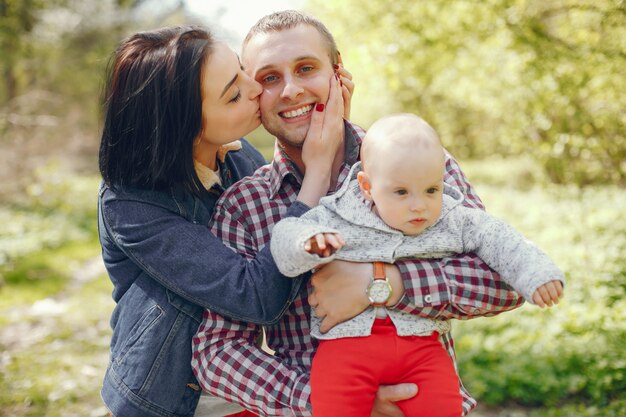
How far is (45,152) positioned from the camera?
519 inches

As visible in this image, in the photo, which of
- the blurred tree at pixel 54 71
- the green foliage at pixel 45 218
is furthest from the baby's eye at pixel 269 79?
the green foliage at pixel 45 218

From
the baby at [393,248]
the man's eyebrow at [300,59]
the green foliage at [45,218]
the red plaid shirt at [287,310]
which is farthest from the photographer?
the green foliage at [45,218]

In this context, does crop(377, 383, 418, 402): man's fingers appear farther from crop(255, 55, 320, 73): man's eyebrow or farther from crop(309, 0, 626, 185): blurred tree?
crop(309, 0, 626, 185): blurred tree

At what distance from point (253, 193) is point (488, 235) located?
895 mm

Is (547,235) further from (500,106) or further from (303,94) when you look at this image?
(303,94)

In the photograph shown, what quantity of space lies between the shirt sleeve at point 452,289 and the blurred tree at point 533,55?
330 cm

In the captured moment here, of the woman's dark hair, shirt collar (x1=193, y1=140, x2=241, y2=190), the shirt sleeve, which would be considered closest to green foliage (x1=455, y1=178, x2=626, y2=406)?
the shirt sleeve

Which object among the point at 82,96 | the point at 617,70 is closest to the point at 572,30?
the point at 617,70

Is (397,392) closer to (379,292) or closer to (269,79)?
(379,292)

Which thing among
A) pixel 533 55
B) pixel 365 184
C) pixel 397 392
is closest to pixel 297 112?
pixel 365 184

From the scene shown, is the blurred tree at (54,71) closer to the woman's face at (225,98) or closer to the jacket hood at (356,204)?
the woman's face at (225,98)

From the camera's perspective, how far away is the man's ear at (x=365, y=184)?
218cm

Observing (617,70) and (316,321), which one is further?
(617,70)

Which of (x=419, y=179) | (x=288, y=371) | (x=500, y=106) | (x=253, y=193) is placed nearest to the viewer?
(x=419, y=179)
